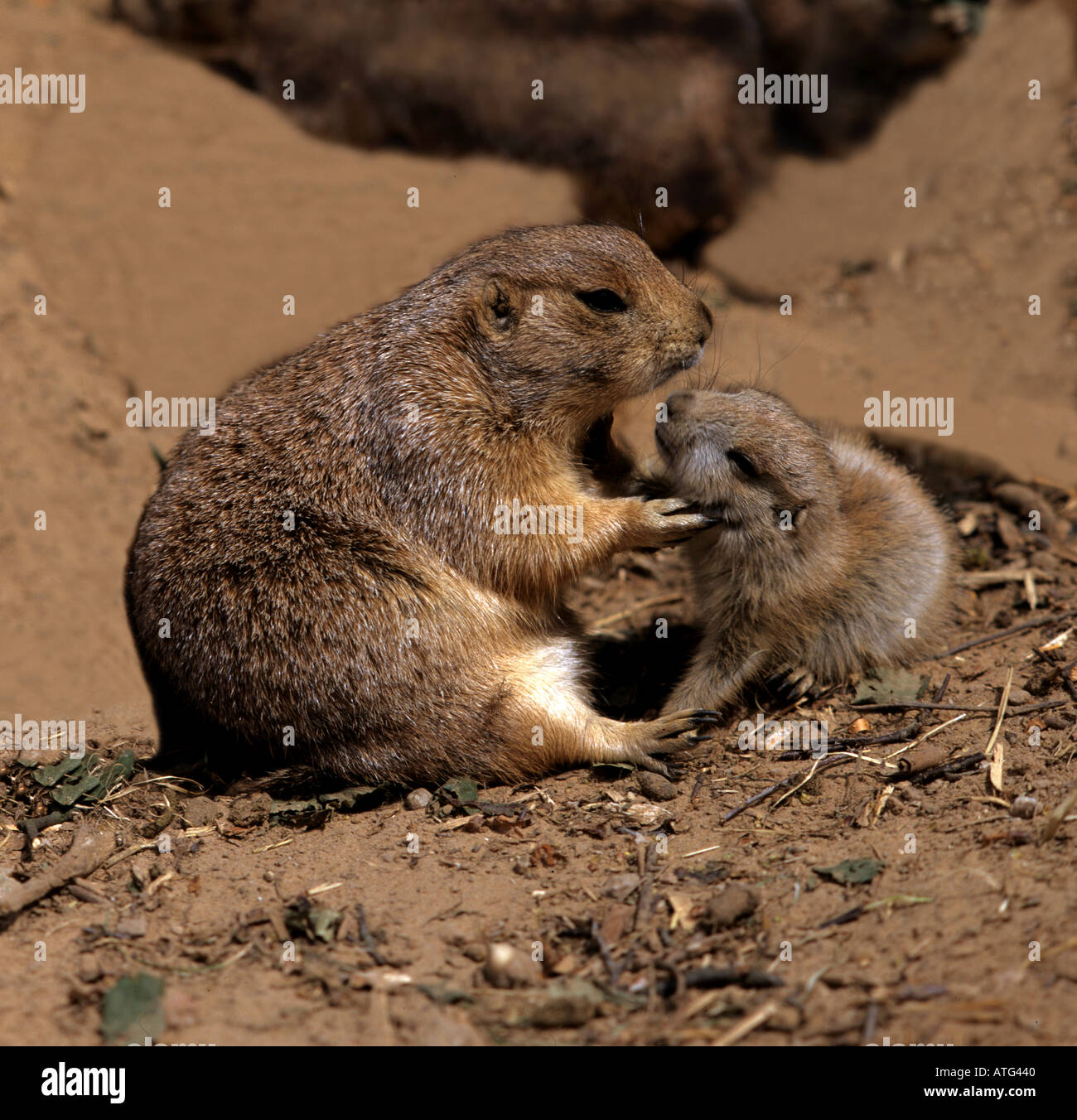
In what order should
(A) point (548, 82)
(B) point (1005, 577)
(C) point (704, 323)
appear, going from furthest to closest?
(A) point (548, 82)
(B) point (1005, 577)
(C) point (704, 323)

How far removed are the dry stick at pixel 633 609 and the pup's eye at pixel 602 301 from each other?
248cm

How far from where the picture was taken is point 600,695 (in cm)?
654

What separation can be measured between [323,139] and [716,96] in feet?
13.7

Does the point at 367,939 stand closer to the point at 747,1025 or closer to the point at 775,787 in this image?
the point at 747,1025

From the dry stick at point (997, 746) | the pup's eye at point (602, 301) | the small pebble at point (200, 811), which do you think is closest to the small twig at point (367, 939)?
the small pebble at point (200, 811)

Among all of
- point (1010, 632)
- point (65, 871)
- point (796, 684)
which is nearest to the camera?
point (65, 871)

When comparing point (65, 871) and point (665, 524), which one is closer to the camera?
point (65, 871)

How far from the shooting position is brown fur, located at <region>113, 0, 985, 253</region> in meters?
10.8

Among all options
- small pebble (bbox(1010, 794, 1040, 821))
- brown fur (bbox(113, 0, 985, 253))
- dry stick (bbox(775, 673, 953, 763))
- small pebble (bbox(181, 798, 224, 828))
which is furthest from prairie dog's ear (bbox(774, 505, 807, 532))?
brown fur (bbox(113, 0, 985, 253))

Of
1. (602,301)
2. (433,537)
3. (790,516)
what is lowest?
(433,537)

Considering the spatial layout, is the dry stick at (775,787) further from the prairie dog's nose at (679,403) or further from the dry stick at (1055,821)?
the prairie dog's nose at (679,403)

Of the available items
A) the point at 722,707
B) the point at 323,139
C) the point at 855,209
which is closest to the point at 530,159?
the point at 323,139

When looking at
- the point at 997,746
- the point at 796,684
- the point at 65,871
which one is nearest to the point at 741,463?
the point at 796,684

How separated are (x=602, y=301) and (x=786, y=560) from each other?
178cm
